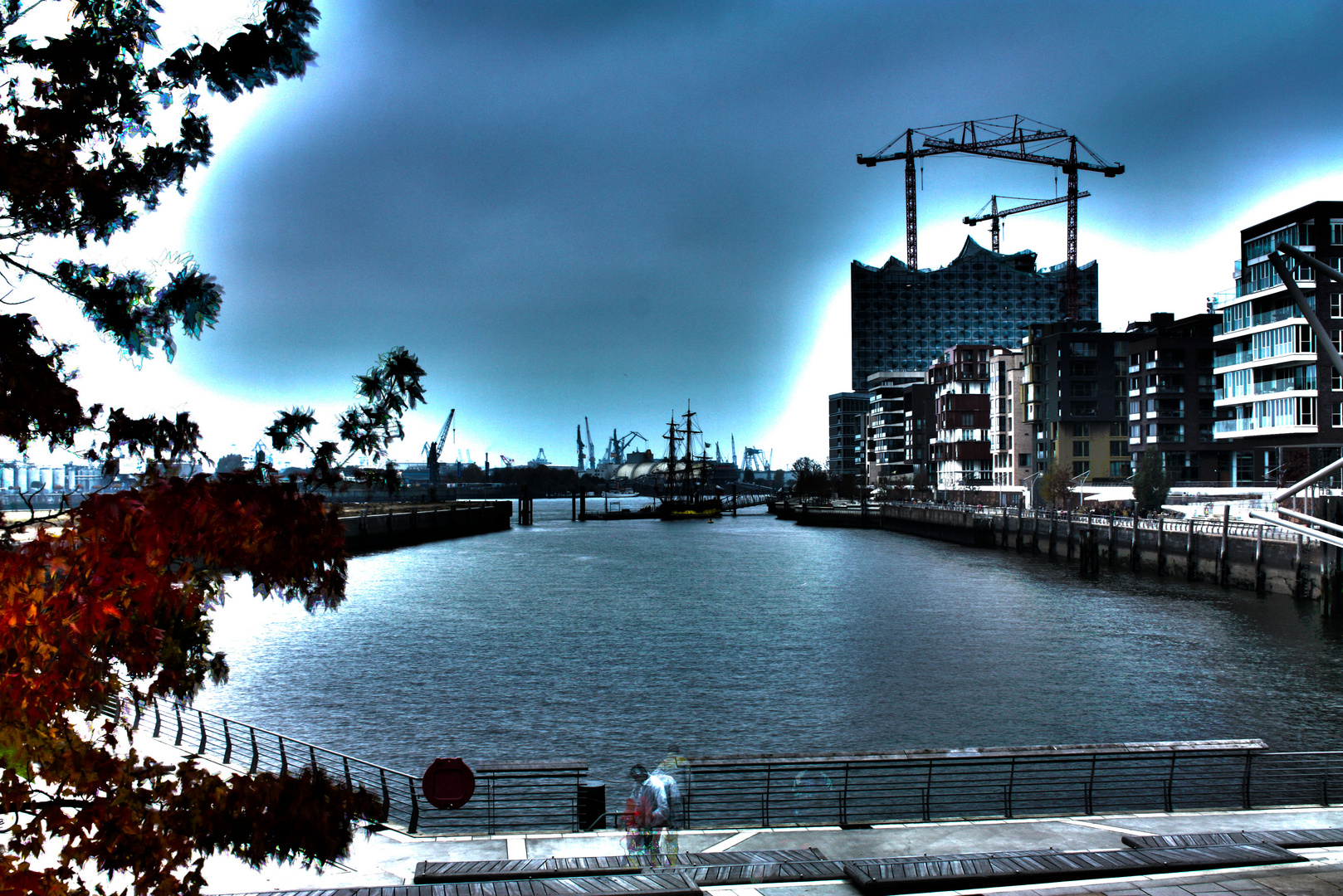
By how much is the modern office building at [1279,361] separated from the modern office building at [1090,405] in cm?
3396

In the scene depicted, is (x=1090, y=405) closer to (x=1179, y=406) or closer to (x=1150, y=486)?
(x=1179, y=406)

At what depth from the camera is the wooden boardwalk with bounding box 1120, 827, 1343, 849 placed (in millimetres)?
14312

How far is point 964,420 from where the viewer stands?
551 ft

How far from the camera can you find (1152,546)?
262 ft

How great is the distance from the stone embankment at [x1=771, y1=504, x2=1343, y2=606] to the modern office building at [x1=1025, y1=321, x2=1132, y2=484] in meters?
12.3

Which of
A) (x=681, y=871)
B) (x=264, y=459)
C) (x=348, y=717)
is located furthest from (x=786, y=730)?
(x=264, y=459)

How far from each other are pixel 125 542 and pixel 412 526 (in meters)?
151

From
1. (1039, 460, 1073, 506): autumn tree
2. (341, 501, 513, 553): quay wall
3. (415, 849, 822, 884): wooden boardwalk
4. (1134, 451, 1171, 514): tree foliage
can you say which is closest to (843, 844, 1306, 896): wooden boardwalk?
(415, 849, 822, 884): wooden boardwalk

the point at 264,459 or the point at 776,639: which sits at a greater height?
the point at 264,459

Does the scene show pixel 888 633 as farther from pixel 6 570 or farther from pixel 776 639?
pixel 6 570

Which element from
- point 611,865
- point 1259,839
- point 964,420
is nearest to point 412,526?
point 964,420

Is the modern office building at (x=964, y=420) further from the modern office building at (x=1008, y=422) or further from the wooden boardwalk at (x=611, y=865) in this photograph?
the wooden boardwalk at (x=611, y=865)

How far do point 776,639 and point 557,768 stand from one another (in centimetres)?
3611

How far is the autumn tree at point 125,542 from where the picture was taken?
19.4 ft
